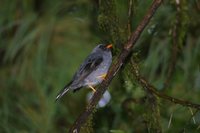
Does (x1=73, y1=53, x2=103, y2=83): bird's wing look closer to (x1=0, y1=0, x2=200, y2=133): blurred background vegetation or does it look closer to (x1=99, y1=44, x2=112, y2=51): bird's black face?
(x1=99, y1=44, x2=112, y2=51): bird's black face

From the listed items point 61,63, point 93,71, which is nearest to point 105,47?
point 93,71

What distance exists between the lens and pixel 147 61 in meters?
3.95

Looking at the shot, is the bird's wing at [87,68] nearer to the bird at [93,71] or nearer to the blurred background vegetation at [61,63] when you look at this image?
the bird at [93,71]

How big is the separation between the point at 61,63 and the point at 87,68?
204 centimetres

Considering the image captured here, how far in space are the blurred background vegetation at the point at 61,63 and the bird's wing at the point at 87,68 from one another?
104cm

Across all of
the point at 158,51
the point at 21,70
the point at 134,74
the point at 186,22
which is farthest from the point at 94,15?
the point at 134,74

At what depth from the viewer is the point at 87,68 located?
249cm

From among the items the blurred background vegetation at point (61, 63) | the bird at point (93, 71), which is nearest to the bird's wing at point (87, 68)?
the bird at point (93, 71)

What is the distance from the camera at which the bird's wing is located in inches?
97.0

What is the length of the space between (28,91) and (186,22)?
2.07m

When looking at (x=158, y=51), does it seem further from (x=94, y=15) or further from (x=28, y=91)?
(x=28, y=91)

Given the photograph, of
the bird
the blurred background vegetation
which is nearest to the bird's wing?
the bird

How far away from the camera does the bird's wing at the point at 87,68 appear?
2465 mm

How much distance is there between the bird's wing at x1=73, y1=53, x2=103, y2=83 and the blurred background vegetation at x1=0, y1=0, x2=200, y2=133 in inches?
40.9
